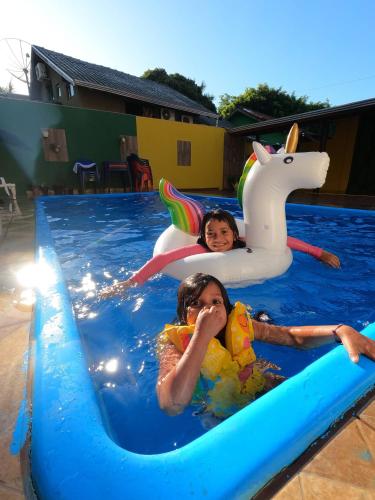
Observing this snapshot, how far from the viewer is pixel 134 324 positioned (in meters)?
2.38

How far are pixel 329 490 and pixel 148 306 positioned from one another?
1.88m

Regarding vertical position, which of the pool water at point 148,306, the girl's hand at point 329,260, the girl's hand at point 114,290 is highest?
the girl's hand at point 329,260

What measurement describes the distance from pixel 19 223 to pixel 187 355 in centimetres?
555

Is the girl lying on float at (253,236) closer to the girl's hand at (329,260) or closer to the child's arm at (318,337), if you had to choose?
the girl's hand at (329,260)

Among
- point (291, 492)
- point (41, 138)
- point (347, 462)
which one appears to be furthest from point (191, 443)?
point (41, 138)

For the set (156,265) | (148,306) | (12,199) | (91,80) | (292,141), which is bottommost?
(148,306)

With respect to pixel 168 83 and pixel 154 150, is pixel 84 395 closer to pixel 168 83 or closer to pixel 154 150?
pixel 154 150

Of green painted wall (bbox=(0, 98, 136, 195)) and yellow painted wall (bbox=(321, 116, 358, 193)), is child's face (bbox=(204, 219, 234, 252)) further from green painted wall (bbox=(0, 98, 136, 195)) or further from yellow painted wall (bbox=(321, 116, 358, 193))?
yellow painted wall (bbox=(321, 116, 358, 193))

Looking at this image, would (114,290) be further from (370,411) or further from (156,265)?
(370,411)

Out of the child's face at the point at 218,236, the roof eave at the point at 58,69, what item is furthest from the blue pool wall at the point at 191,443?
the roof eave at the point at 58,69

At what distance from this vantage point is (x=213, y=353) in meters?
1.45

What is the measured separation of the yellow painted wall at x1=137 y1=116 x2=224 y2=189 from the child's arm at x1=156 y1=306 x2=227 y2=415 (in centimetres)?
1232

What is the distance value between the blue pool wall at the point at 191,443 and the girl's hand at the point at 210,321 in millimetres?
364

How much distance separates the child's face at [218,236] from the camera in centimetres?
296
